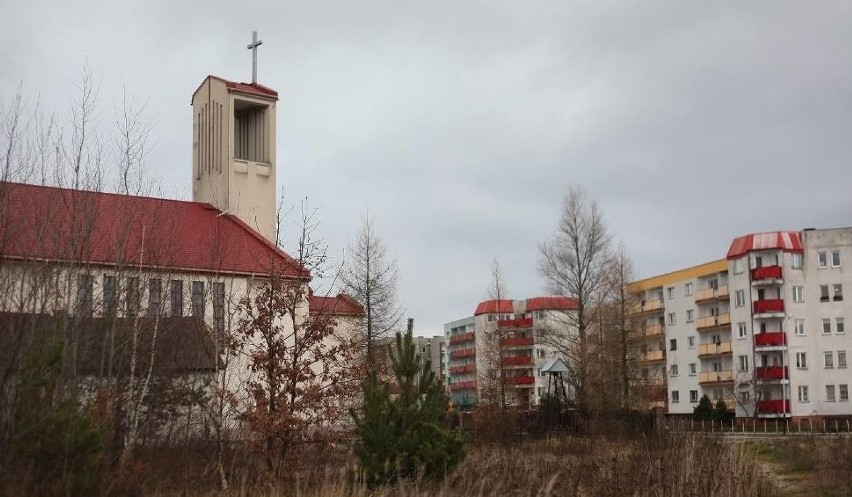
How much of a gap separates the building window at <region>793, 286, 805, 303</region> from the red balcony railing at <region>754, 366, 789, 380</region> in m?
5.50

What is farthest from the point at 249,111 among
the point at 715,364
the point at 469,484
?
the point at 715,364

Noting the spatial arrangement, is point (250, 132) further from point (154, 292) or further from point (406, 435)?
point (406, 435)

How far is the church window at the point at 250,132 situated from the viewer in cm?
4412

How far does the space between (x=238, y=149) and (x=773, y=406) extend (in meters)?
42.9

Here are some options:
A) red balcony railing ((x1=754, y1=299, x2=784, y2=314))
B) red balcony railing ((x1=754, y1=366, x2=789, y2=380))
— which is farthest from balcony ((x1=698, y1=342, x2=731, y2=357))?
red balcony railing ((x1=754, y1=366, x2=789, y2=380))

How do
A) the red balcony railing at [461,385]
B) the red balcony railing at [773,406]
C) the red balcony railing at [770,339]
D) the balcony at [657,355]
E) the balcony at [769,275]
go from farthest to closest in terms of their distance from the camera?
the red balcony railing at [461,385] → the balcony at [657,355] → the balcony at [769,275] → the red balcony railing at [770,339] → the red balcony railing at [773,406]

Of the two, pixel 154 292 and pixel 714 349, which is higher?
pixel 154 292

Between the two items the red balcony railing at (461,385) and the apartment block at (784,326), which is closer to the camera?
the apartment block at (784,326)

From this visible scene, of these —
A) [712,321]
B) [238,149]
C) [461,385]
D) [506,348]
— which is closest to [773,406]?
[712,321]

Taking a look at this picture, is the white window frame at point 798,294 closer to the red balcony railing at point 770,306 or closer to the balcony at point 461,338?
the red balcony railing at point 770,306

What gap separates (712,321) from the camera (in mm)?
76188

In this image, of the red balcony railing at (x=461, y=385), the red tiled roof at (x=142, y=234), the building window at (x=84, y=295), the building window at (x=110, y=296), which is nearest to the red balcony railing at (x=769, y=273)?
the red tiled roof at (x=142, y=234)

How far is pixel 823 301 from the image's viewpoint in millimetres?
66625

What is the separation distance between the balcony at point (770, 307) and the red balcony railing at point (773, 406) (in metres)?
6.70
